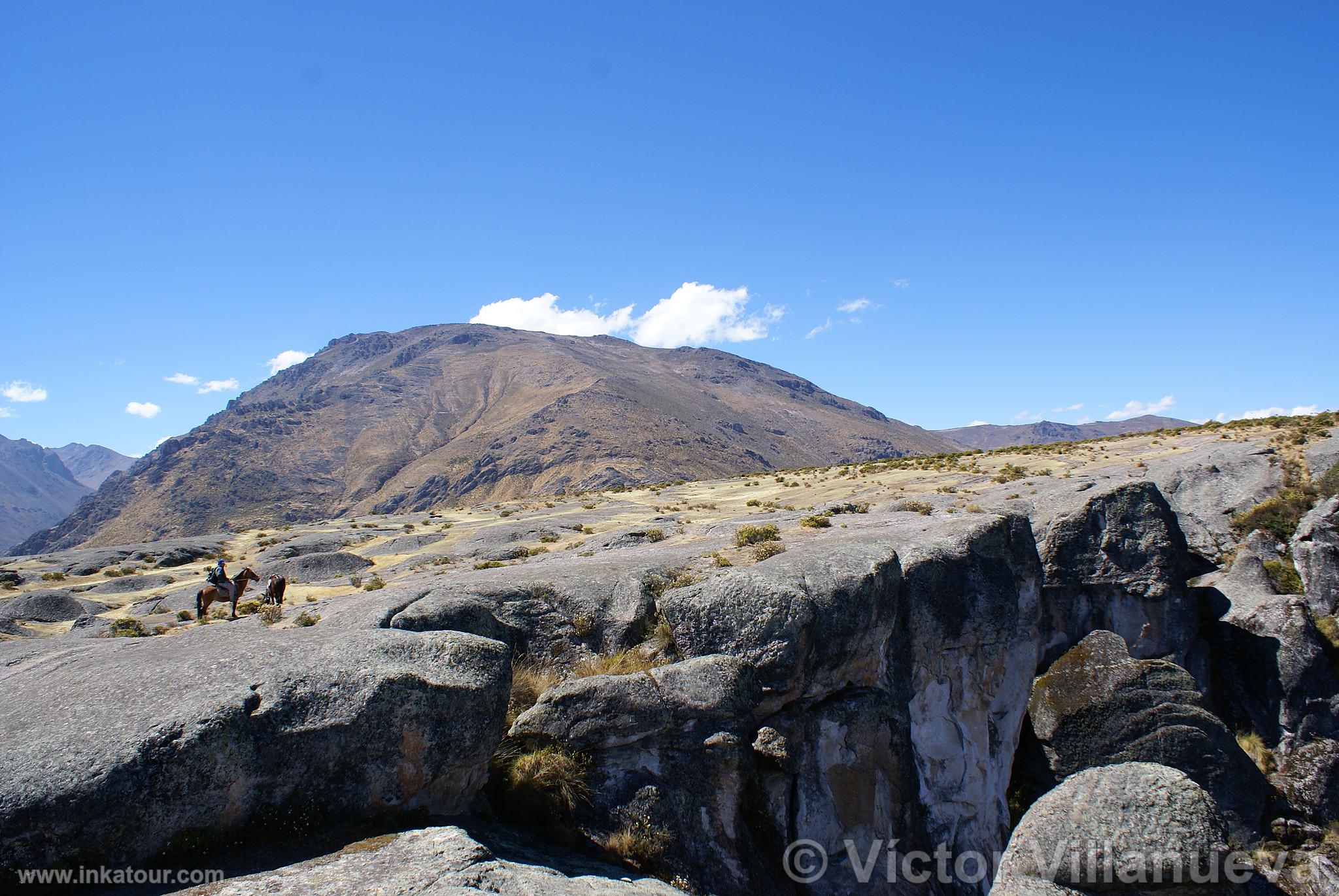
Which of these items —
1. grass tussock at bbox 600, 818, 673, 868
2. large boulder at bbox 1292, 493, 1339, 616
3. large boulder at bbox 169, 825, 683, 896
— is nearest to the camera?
large boulder at bbox 169, 825, 683, 896

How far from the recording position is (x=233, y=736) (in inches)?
278

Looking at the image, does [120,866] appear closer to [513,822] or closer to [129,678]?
[129,678]

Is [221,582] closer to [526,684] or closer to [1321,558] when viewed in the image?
[526,684]

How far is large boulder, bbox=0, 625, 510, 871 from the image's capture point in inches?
248

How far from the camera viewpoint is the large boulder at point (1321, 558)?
58.7 ft

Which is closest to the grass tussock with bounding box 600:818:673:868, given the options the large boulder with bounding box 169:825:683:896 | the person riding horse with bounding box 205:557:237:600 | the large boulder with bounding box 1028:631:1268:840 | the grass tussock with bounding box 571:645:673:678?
the large boulder with bounding box 169:825:683:896

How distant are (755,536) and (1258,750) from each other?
44.1ft

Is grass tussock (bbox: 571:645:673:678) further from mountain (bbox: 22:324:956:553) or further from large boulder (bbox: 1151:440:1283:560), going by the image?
mountain (bbox: 22:324:956:553)

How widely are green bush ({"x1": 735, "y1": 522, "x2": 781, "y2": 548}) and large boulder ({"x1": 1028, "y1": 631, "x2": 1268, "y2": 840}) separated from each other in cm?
699

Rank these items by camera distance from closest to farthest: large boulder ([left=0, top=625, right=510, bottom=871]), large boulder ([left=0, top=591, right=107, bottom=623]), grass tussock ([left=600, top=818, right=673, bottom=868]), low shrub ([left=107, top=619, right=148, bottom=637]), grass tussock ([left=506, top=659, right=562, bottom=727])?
large boulder ([left=0, top=625, right=510, bottom=871]) → grass tussock ([left=600, top=818, right=673, bottom=868]) → grass tussock ([left=506, top=659, right=562, bottom=727]) → low shrub ([left=107, top=619, right=148, bottom=637]) → large boulder ([left=0, top=591, right=107, bottom=623])

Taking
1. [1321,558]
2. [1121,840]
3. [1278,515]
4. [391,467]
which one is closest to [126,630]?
[1121,840]

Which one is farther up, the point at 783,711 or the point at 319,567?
the point at 319,567

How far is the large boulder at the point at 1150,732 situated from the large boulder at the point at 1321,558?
6285mm

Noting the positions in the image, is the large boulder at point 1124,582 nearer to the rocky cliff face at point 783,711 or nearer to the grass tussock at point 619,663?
the rocky cliff face at point 783,711
